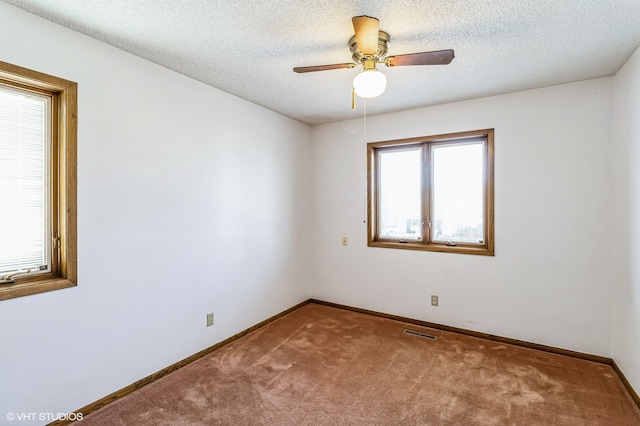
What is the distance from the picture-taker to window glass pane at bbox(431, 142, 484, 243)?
3361 mm

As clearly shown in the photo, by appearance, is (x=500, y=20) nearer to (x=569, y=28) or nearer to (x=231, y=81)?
(x=569, y=28)

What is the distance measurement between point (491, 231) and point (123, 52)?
360 centimetres

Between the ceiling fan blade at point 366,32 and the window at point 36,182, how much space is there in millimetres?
1835

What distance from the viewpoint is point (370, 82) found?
6.08 ft

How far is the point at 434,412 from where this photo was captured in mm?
2084

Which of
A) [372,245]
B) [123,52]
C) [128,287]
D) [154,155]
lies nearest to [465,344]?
[372,245]

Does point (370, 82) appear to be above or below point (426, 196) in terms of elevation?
above

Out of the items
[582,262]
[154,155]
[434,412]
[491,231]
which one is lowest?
[434,412]

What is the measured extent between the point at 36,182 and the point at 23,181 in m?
0.06

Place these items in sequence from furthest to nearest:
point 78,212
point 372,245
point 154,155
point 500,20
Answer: point 372,245 → point 154,155 → point 78,212 → point 500,20

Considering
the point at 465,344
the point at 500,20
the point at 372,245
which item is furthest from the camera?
the point at 372,245

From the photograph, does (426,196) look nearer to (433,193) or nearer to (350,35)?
(433,193)

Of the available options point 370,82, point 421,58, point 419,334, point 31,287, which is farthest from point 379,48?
point 419,334

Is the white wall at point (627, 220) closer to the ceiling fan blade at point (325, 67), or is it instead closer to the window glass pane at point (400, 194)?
the window glass pane at point (400, 194)
